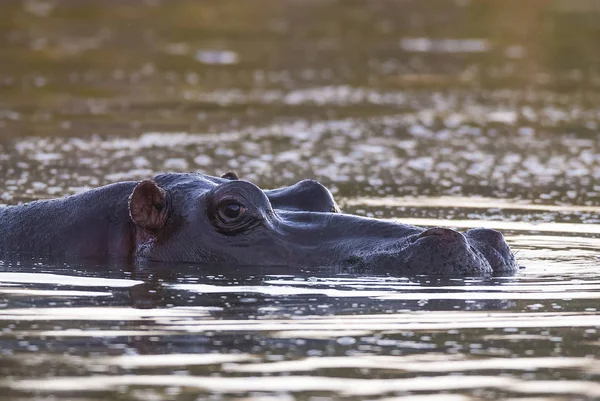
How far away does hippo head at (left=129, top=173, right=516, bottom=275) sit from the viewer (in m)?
7.01

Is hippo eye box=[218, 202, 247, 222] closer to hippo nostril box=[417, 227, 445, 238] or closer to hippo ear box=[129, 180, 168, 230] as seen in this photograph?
hippo ear box=[129, 180, 168, 230]

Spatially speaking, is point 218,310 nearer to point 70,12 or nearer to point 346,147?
point 346,147

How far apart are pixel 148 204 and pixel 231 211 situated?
0.43m

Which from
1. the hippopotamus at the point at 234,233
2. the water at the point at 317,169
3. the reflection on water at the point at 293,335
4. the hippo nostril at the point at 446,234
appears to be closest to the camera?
the reflection on water at the point at 293,335

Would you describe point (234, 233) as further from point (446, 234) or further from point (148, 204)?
point (446, 234)

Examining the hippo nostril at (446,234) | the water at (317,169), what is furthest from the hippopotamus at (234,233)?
the water at (317,169)

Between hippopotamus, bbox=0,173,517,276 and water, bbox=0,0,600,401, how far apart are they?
0.12 metres

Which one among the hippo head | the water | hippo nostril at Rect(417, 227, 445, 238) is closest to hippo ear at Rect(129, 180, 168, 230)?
the hippo head

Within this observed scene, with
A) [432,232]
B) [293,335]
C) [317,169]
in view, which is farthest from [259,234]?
[317,169]

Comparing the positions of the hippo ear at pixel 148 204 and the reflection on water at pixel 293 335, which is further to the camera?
the hippo ear at pixel 148 204

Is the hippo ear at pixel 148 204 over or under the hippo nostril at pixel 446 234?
over

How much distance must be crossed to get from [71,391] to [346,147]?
8996 millimetres

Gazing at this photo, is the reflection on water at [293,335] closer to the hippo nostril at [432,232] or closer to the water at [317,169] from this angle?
the water at [317,169]

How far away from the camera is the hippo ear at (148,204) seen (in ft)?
23.4
